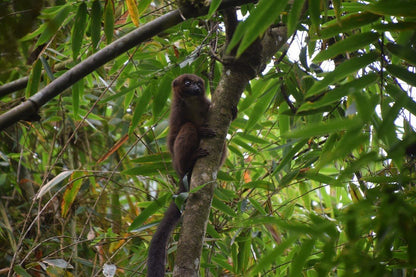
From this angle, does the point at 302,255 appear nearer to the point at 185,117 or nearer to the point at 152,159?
the point at 152,159

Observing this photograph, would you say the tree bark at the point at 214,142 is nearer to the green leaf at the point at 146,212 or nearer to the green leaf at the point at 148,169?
the green leaf at the point at 146,212

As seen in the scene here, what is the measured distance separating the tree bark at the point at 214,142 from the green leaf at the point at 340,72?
91 centimetres

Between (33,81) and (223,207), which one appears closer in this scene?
(33,81)

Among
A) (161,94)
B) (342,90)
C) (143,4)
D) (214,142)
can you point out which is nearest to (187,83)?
(161,94)

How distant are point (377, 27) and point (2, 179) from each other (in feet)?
13.6

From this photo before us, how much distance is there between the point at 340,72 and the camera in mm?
1871

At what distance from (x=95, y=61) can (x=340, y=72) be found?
1077 mm

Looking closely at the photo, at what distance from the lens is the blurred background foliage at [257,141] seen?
1407 mm

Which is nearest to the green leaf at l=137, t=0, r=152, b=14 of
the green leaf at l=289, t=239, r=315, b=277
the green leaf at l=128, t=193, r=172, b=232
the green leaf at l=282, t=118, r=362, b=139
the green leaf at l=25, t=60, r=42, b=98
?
the green leaf at l=25, t=60, r=42, b=98

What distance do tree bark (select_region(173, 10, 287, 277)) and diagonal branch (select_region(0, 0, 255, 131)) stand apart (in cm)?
72

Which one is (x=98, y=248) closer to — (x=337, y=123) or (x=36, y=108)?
(x=36, y=108)

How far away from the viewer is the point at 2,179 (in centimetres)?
467

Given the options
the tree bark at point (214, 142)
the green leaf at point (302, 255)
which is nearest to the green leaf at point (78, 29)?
the tree bark at point (214, 142)

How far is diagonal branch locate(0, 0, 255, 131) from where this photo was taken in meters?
1.69
